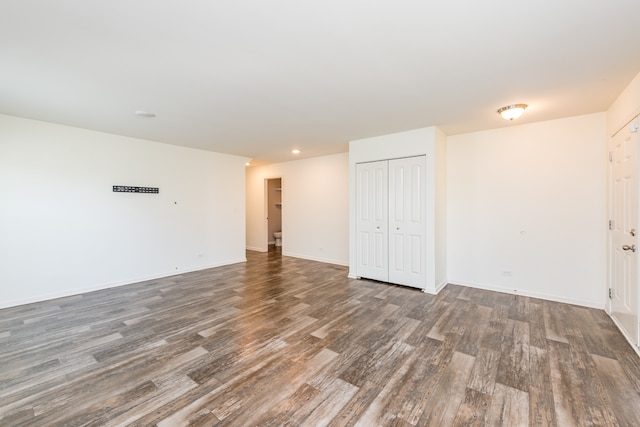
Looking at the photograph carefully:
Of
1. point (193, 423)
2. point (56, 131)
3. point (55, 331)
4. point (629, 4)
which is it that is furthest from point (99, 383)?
Result: point (629, 4)

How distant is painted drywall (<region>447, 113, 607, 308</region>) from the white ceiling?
426mm

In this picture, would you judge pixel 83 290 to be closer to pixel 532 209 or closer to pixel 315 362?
pixel 315 362

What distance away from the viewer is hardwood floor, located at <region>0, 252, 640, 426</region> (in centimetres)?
178

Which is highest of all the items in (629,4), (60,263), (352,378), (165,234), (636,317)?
(629,4)

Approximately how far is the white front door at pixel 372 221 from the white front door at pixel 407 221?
4.6 inches

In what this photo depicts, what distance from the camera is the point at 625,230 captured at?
283 cm

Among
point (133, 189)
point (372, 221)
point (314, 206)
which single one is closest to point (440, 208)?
point (372, 221)

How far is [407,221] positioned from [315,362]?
2.81 m

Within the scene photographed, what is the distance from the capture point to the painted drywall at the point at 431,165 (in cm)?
415

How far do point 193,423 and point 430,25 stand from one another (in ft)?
9.91

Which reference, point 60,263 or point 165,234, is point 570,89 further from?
point 60,263

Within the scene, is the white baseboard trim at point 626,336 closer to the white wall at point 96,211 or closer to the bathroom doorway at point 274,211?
the white wall at point 96,211

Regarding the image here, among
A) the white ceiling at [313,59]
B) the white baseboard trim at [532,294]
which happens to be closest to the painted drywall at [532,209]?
the white baseboard trim at [532,294]

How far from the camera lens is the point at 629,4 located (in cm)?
162
